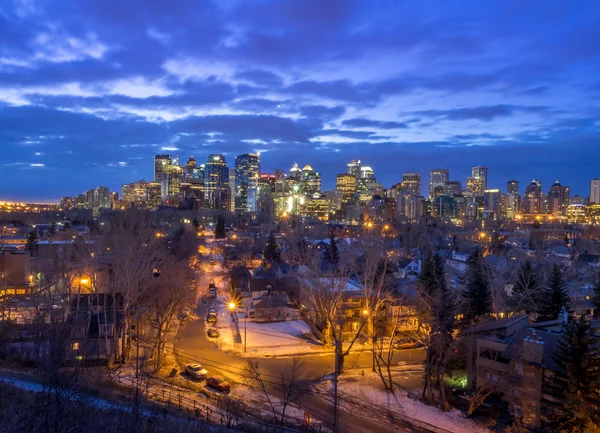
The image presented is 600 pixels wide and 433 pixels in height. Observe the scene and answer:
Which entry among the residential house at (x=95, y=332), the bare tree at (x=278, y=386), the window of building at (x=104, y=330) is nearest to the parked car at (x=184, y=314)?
the residential house at (x=95, y=332)

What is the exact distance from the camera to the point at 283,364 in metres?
16.9

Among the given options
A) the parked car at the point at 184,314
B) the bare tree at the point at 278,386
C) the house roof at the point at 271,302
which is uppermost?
the house roof at the point at 271,302

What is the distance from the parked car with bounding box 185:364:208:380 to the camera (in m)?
15.2

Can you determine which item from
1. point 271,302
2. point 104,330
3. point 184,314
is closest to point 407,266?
point 271,302

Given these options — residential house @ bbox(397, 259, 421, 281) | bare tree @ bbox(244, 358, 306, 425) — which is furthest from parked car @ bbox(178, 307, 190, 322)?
residential house @ bbox(397, 259, 421, 281)

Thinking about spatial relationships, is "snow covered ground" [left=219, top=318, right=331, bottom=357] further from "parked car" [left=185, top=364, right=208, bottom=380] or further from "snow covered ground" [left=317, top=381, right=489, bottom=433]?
"snow covered ground" [left=317, top=381, right=489, bottom=433]

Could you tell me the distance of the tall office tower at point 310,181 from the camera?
576ft

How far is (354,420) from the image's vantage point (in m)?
12.7

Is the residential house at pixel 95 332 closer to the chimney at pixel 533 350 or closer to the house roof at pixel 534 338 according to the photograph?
the house roof at pixel 534 338

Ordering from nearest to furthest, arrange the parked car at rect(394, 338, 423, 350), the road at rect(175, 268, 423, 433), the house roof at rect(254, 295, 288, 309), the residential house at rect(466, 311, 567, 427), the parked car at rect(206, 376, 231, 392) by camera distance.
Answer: the residential house at rect(466, 311, 567, 427)
the road at rect(175, 268, 423, 433)
the parked car at rect(206, 376, 231, 392)
the parked car at rect(394, 338, 423, 350)
the house roof at rect(254, 295, 288, 309)

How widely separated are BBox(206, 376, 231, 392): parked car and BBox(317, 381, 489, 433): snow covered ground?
9.94 ft

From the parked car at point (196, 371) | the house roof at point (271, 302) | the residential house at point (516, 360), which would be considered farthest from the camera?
the house roof at point (271, 302)

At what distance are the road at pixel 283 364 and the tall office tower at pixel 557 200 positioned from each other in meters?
167

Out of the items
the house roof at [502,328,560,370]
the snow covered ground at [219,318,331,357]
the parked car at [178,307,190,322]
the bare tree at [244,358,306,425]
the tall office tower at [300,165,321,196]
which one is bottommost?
the bare tree at [244,358,306,425]
